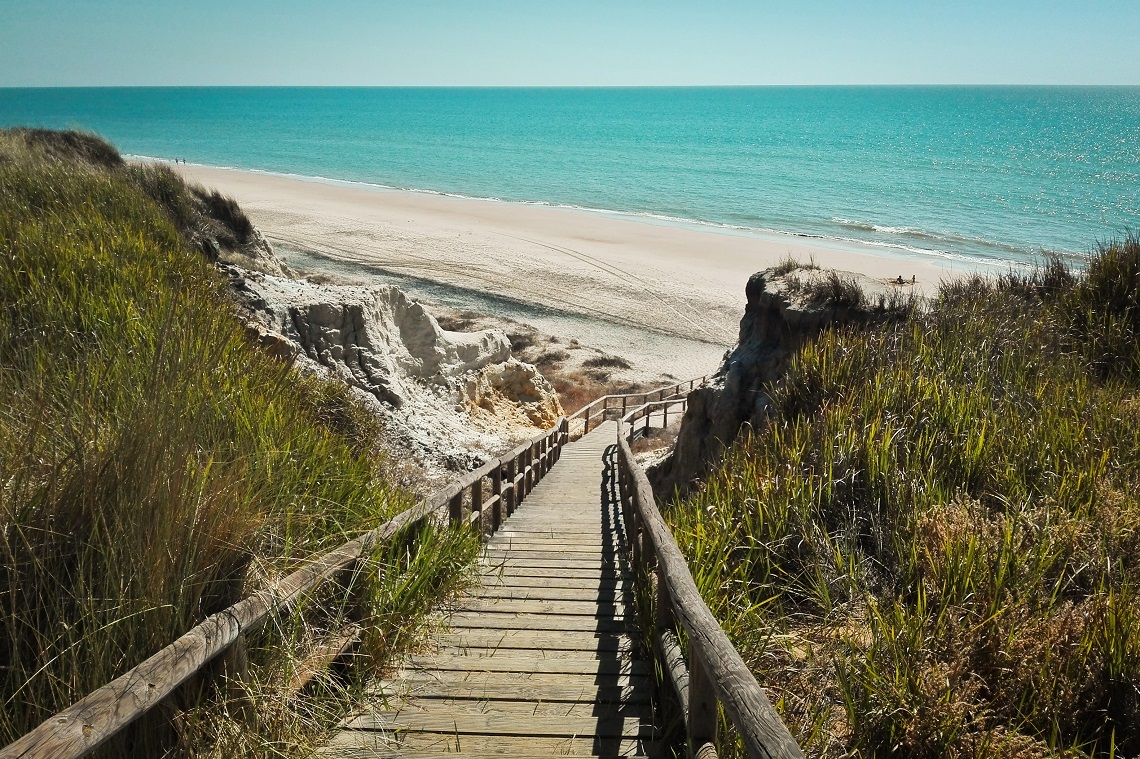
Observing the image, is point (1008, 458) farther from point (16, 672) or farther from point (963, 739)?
point (16, 672)

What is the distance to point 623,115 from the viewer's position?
172250 mm

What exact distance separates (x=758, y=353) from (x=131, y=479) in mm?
8357

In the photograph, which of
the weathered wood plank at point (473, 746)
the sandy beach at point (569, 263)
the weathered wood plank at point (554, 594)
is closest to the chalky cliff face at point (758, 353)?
the weathered wood plank at point (554, 594)

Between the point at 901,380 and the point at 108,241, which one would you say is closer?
the point at 901,380

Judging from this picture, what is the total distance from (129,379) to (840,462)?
4.37 m

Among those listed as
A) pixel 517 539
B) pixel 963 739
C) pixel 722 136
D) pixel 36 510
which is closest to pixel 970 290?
pixel 517 539

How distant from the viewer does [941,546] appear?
14.9ft

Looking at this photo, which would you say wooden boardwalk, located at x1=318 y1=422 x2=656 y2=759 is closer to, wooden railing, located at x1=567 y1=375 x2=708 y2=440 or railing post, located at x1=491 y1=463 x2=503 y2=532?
railing post, located at x1=491 y1=463 x2=503 y2=532

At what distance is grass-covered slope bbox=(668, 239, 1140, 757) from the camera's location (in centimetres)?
342

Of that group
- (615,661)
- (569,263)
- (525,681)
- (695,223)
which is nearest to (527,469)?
(615,661)

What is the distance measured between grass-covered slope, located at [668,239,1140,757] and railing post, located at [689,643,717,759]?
0.31 metres

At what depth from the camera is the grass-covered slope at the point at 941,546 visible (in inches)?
135

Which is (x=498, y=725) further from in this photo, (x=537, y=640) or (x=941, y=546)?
(x=941, y=546)

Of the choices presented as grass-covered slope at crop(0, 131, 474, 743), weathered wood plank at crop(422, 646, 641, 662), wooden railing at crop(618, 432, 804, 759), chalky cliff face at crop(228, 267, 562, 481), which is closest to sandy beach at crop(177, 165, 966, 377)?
chalky cliff face at crop(228, 267, 562, 481)
